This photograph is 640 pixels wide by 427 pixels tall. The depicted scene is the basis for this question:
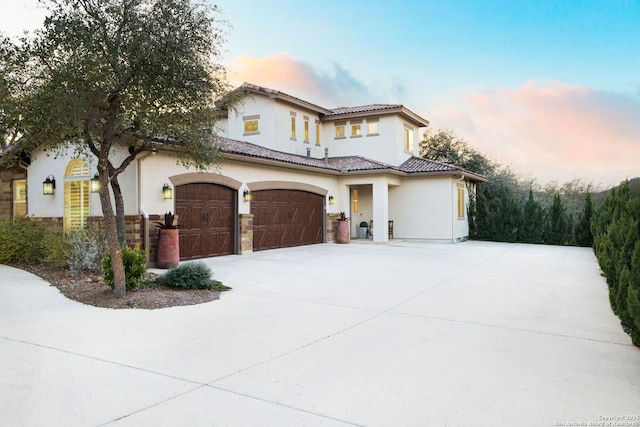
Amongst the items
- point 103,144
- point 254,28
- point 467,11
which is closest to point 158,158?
point 103,144

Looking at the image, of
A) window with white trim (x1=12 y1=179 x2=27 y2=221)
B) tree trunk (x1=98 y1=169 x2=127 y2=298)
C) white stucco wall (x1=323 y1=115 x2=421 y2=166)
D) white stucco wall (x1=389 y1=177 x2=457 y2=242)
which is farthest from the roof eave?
tree trunk (x1=98 y1=169 x2=127 y2=298)

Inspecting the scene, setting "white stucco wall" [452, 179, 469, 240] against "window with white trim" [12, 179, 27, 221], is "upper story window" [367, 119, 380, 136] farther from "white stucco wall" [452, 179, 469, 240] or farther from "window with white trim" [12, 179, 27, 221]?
"window with white trim" [12, 179, 27, 221]

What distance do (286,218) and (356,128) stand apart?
7772mm

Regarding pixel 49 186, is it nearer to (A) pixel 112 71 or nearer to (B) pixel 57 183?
(B) pixel 57 183

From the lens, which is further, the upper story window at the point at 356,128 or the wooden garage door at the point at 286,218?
the upper story window at the point at 356,128

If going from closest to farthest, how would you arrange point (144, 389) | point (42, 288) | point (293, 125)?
point (144, 389) → point (42, 288) → point (293, 125)

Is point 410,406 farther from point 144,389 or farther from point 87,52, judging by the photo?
point 87,52

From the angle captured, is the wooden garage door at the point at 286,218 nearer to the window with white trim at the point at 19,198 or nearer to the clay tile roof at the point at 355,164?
the clay tile roof at the point at 355,164

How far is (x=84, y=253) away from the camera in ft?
30.7

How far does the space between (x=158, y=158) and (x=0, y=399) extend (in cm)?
869

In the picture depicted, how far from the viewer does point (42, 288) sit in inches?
324

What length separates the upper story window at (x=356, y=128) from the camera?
→ 72.5 feet

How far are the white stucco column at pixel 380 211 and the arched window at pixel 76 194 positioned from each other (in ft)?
38.1

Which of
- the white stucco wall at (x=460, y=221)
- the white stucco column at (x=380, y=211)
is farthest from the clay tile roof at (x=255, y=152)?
the white stucco wall at (x=460, y=221)
